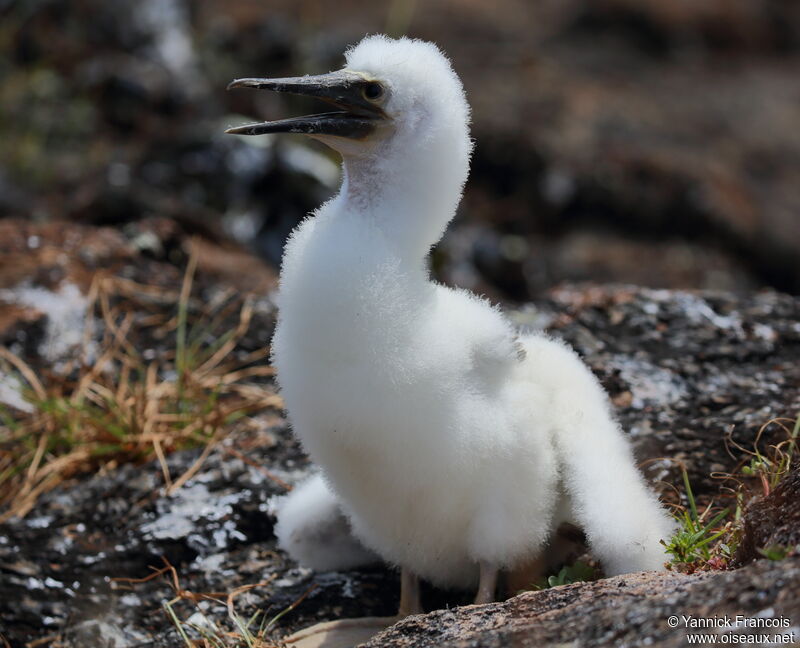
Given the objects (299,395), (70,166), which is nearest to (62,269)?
(299,395)

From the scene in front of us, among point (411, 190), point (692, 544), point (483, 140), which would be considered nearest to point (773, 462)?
point (692, 544)

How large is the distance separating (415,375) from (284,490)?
4.80 ft

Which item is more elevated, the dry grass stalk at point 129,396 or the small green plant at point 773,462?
the dry grass stalk at point 129,396

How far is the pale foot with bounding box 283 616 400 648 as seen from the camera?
3.54 metres

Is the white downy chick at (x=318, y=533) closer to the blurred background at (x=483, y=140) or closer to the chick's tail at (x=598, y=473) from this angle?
the chick's tail at (x=598, y=473)

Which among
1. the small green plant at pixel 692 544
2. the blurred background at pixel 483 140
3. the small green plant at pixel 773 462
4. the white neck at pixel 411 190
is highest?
the blurred background at pixel 483 140

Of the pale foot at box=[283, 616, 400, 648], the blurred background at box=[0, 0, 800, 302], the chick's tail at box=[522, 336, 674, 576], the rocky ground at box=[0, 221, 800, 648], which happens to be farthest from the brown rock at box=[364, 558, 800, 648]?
the blurred background at box=[0, 0, 800, 302]

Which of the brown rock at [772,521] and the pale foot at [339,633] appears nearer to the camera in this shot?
the brown rock at [772,521]

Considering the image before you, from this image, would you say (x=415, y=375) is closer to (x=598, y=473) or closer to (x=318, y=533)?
(x=598, y=473)

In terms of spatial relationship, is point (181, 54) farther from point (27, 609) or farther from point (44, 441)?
point (27, 609)

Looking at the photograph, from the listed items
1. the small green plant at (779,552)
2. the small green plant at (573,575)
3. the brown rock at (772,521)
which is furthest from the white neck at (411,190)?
the small green plant at (779,552)

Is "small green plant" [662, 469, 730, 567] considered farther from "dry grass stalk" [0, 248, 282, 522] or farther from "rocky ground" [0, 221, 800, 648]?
"dry grass stalk" [0, 248, 282, 522]

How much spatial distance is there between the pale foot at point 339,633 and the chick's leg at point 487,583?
36 centimetres

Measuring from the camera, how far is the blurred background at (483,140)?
8.69m
